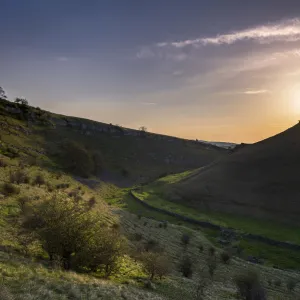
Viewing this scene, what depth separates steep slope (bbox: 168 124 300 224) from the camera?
64688 millimetres

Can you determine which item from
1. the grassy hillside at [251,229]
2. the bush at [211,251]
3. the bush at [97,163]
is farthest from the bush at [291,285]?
the bush at [97,163]

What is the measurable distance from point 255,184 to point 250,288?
52.6 m

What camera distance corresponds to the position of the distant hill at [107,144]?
122025 mm

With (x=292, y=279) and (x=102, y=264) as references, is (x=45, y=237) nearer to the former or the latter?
(x=102, y=264)

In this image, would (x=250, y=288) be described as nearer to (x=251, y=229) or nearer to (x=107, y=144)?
(x=251, y=229)

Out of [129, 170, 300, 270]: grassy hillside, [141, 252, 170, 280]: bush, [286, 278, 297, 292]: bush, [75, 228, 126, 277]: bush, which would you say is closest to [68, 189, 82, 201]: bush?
[129, 170, 300, 270]: grassy hillside

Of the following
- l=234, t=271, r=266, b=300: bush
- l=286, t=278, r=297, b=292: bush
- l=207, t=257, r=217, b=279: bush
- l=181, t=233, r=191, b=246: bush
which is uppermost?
l=234, t=271, r=266, b=300: bush

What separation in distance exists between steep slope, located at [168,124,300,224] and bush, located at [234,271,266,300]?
3658 cm

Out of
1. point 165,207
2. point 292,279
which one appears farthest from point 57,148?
point 292,279

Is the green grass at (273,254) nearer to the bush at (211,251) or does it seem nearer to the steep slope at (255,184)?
the bush at (211,251)

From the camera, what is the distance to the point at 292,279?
3381 centimetres

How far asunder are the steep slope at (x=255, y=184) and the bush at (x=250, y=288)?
3658 cm

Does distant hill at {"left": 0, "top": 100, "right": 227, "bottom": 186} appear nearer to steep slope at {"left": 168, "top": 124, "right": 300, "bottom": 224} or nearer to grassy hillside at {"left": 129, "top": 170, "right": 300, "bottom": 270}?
steep slope at {"left": 168, "top": 124, "right": 300, "bottom": 224}

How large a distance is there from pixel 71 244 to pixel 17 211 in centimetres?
1261
